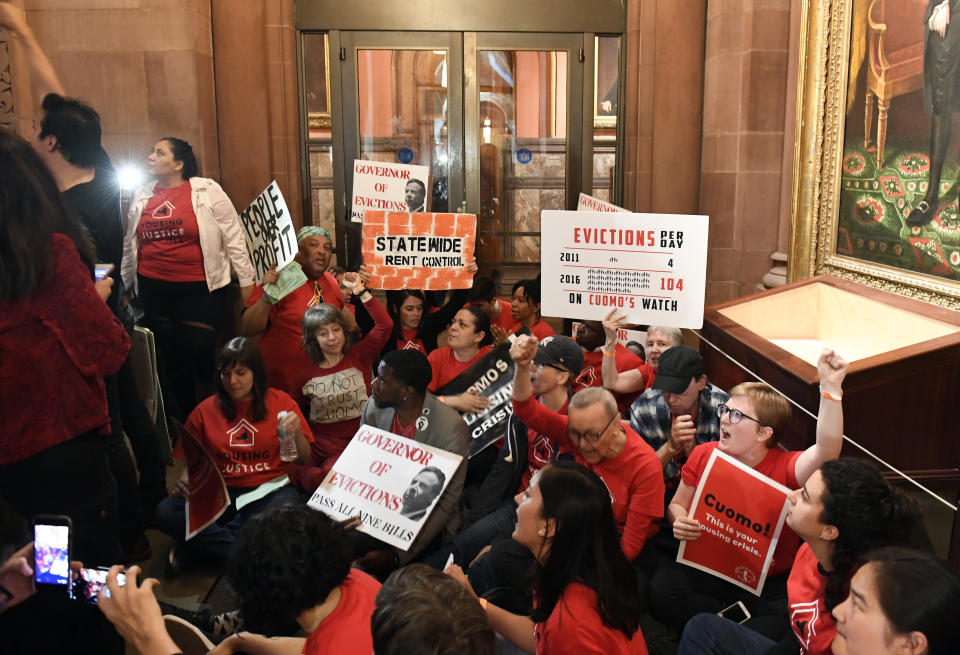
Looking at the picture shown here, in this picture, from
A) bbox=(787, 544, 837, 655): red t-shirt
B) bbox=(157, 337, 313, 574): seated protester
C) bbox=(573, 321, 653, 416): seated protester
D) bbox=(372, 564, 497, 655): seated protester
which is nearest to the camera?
bbox=(372, 564, 497, 655): seated protester

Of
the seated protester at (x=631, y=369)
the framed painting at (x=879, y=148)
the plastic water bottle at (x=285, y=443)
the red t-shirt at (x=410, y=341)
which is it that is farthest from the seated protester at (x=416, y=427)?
the framed painting at (x=879, y=148)

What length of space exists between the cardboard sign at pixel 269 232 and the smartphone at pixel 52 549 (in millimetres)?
3232

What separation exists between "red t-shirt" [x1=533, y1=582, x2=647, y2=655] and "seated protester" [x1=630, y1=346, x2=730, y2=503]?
1.61 metres

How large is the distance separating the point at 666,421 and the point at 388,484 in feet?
4.41

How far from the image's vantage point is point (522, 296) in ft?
19.1

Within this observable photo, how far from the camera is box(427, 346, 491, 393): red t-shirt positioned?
5008mm

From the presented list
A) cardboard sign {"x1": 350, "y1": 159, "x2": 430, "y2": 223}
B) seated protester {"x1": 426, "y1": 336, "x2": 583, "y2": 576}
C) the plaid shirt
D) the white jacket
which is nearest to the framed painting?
the plaid shirt

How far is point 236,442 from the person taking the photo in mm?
4430

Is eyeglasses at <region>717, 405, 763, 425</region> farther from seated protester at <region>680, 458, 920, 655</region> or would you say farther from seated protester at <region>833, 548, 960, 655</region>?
seated protester at <region>833, 548, 960, 655</region>

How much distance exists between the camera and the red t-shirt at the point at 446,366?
5008 mm

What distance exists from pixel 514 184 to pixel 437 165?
0.74 meters

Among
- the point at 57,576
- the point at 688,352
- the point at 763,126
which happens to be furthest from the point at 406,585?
the point at 763,126

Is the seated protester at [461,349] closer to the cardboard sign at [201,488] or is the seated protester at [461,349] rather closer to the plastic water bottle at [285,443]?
the plastic water bottle at [285,443]

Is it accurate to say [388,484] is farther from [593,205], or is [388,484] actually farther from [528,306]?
[593,205]
